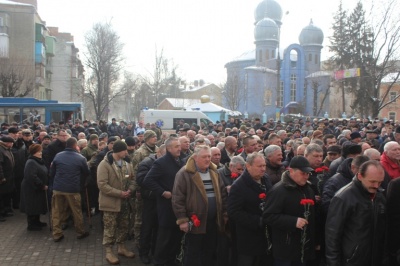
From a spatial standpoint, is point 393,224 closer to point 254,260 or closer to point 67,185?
point 254,260

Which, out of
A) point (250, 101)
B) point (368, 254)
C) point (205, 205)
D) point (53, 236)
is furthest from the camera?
point (250, 101)

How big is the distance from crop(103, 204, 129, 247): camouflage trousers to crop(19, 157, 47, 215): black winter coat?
2.28 meters

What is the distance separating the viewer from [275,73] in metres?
65.0

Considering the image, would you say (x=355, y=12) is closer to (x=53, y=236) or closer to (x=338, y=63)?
(x=338, y=63)

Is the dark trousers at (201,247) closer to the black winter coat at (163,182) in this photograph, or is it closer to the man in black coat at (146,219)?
the black winter coat at (163,182)

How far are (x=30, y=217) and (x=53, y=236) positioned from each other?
1.00m

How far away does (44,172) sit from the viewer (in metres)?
8.27

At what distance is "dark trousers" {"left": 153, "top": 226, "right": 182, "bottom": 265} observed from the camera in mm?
5668

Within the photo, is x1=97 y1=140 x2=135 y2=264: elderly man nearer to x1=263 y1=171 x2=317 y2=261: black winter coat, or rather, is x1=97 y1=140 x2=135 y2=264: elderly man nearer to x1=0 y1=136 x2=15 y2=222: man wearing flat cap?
x1=263 y1=171 x2=317 y2=261: black winter coat

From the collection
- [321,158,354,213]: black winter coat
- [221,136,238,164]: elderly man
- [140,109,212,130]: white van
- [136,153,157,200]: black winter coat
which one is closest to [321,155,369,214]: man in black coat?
[321,158,354,213]: black winter coat

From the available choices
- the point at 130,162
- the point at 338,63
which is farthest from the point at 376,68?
the point at 130,162

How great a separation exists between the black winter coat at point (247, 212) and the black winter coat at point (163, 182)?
4.19 feet

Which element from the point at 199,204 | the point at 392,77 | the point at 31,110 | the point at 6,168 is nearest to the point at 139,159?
the point at 199,204

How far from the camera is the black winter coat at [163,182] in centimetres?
576
